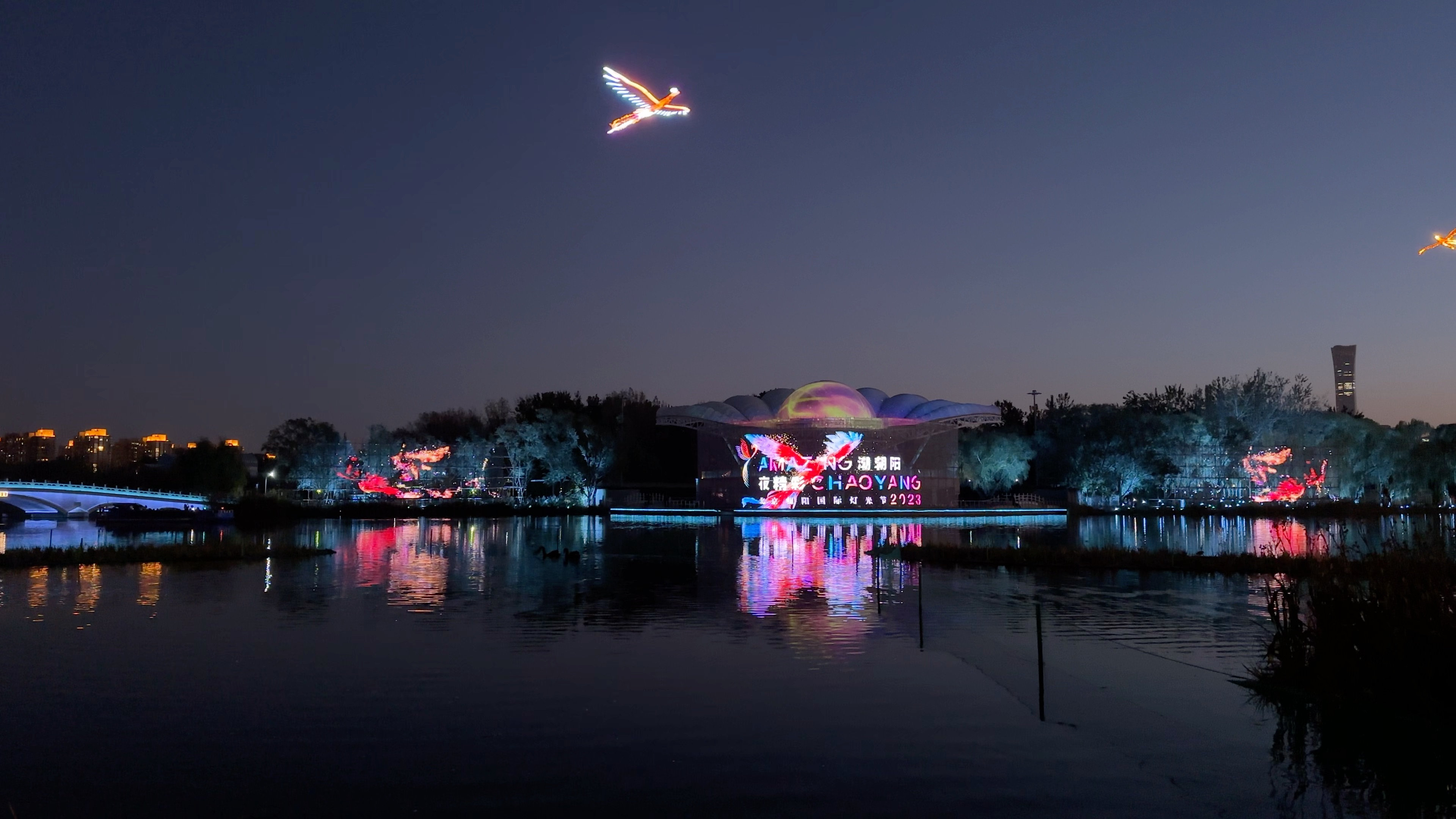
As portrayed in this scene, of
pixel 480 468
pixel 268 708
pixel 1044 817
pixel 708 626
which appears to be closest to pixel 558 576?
pixel 708 626

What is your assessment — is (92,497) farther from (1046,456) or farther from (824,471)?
(1046,456)

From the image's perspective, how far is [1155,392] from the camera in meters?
101

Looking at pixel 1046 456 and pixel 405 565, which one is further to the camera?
pixel 1046 456

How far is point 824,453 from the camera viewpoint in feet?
249

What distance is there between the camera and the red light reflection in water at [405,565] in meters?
24.8

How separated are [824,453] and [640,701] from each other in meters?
63.6

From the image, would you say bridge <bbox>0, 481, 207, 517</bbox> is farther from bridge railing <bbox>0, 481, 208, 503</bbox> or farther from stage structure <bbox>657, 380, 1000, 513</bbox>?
stage structure <bbox>657, 380, 1000, 513</bbox>

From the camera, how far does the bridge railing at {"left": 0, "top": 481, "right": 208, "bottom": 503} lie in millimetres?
79062

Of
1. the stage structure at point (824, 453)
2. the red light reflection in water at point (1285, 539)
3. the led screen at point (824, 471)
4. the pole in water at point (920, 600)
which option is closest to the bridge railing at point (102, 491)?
the stage structure at point (824, 453)

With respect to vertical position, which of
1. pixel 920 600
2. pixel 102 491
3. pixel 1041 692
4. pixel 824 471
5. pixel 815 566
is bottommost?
pixel 815 566

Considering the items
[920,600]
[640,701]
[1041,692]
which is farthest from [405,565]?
[1041,692]

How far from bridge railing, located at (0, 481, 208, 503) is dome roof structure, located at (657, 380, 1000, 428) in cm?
3708

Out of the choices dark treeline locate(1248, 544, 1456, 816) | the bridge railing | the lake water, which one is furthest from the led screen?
dark treeline locate(1248, 544, 1456, 816)

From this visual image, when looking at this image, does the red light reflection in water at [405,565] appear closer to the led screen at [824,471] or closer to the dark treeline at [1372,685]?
the dark treeline at [1372,685]
